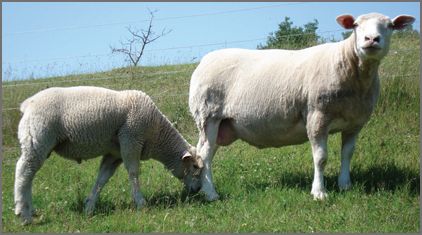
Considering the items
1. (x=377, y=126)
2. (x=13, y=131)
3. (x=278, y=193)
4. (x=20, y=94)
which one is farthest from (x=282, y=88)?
(x=20, y=94)

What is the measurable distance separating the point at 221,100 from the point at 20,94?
858cm

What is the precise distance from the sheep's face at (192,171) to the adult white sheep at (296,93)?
0.32 ft

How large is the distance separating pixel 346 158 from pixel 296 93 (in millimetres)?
1148

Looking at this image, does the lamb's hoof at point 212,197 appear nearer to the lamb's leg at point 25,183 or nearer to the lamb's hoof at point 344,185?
the lamb's hoof at point 344,185

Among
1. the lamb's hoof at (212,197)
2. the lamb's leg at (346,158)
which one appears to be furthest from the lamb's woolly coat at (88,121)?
the lamb's leg at (346,158)

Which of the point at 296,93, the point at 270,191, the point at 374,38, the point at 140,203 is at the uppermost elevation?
the point at 374,38

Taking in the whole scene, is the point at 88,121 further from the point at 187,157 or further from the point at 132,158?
the point at 187,157

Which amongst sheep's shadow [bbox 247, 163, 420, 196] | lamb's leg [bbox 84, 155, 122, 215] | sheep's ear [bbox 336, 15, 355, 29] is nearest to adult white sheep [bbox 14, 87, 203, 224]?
lamb's leg [bbox 84, 155, 122, 215]

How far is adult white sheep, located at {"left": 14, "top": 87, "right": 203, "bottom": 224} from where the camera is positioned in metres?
7.16

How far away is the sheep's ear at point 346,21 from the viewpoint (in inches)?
281

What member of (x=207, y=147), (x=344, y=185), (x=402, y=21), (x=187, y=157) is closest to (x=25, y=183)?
(x=187, y=157)

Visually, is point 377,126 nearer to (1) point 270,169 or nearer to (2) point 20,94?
(1) point 270,169

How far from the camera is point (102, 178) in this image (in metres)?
7.99

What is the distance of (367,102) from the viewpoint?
7094 mm
